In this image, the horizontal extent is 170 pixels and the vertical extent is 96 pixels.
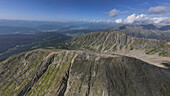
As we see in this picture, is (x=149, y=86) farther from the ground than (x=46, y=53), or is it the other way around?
(x=46, y=53)

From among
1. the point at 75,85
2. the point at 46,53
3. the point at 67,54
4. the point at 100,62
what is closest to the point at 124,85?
the point at 100,62

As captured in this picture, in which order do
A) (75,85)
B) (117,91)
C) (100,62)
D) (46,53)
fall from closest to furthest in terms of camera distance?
(117,91) < (75,85) < (100,62) < (46,53)

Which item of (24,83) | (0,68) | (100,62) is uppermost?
(100,62)

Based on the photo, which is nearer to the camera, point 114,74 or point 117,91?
point 117,91

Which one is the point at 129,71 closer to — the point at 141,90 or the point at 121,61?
the point at 121,61

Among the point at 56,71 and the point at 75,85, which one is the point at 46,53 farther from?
the point at 75,85

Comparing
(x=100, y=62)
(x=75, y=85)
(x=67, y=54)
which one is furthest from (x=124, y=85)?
(x=67, y=54)

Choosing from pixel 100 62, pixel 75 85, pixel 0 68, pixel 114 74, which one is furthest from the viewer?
pixel 0 68
